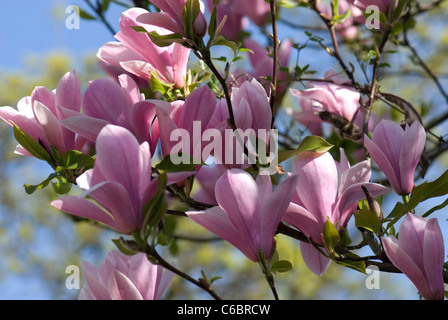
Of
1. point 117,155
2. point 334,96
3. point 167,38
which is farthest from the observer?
point 334,96

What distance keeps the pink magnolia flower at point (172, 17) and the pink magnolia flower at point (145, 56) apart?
0.36ft

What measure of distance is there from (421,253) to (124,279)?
14.0 inches

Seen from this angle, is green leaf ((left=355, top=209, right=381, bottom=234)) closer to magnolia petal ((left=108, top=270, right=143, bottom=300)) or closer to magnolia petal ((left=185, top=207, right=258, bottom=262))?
magnolia petal ((left=185, top=207, right=258, bottom=262))

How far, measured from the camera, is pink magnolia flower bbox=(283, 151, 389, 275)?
681mm

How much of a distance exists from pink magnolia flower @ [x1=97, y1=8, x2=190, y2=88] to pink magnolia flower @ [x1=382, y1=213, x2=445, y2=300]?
1.26ft

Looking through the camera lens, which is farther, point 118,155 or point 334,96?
point 334,96

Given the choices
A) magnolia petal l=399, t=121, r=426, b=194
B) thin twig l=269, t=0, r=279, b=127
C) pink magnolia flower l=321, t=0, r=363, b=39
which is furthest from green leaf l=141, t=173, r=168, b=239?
pink magnolia flower l=321, t=0, r=363, b=39

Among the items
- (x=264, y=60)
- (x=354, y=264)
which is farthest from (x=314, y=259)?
(x=264, y=60)

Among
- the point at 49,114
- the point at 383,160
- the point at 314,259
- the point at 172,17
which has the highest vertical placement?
the point at 172,17

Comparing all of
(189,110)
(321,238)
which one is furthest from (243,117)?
(321,238)

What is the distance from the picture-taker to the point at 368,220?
683 millimetres

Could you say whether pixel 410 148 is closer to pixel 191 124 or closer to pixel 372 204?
pixel 372 204

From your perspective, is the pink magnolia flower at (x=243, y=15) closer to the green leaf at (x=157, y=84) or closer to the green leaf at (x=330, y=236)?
the green leaf at (x=157, y=84)

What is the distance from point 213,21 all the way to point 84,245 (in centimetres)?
666
